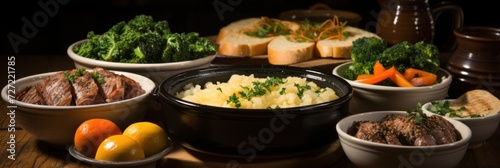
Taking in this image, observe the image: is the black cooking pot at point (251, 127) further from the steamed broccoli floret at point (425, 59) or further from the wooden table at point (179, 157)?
the steamed broccoli floret at point (425, 59)

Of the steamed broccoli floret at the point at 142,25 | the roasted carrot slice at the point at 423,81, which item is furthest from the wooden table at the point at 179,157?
the steamed broccoli floret at the point at 142,25

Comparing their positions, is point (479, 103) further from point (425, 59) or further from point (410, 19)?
point (410, 19)

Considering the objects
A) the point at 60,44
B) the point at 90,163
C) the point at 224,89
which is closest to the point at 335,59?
the point at 224,89

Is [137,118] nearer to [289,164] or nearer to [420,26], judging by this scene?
[289,164]

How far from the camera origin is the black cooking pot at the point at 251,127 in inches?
125

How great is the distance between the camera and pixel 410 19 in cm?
459

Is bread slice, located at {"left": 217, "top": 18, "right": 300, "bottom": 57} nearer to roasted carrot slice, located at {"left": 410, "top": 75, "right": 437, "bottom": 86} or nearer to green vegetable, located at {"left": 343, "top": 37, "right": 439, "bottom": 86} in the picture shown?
green vegetable, located at {"left": 343, "top": 37, "right": 439, "bottom": 86}

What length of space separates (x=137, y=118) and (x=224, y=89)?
47 centimetres

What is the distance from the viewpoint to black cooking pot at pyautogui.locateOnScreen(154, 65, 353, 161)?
125 inches

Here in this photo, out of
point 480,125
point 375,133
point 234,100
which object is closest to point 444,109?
point 480,125

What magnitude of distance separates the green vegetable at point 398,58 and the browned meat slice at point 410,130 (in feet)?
2.41

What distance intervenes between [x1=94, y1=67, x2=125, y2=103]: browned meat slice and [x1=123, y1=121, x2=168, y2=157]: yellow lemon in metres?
0.31

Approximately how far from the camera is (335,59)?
15.8ft

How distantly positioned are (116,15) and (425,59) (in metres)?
3.71
